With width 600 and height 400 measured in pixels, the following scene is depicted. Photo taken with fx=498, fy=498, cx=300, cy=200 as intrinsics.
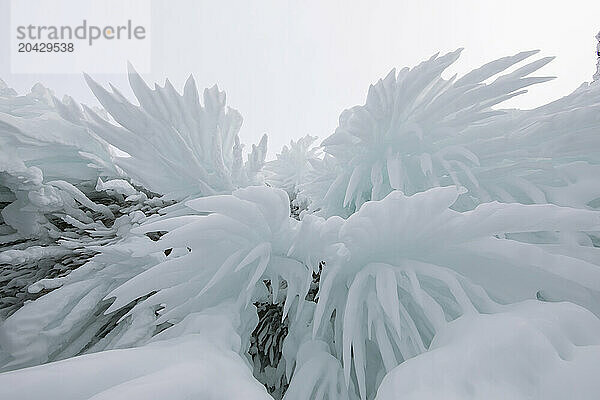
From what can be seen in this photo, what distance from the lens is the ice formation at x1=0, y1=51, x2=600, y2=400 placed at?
1.39 ft

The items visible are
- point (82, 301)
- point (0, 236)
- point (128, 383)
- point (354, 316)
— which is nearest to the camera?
point (128, 383)

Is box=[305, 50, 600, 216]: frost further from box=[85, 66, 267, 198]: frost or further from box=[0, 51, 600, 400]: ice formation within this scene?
box=[85, 66, 267, 198]: frost

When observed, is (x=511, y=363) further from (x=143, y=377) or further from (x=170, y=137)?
(x=170, y=137)

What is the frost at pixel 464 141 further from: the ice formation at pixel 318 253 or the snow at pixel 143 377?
the snow at pixel 143 377

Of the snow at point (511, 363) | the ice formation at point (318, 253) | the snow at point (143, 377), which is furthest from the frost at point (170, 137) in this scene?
the snow at point (511, 363)

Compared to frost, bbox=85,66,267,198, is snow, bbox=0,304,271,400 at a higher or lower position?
lower

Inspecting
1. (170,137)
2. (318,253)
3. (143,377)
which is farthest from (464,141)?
(143,377)

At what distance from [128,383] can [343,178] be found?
60 centimetres

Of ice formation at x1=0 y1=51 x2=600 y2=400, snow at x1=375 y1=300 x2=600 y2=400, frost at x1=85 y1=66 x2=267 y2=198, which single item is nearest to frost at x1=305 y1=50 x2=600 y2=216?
ice formation at x1=0 y1=51 x2=600 y2=400

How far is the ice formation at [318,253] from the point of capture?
423mm

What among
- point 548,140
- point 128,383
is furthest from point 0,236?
point 548,140

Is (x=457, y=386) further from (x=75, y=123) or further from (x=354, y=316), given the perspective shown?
(x=75, y=123)

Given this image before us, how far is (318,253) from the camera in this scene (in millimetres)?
624

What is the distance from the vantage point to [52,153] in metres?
0.89
